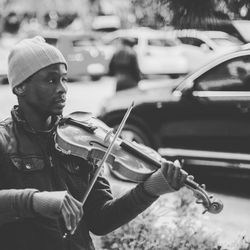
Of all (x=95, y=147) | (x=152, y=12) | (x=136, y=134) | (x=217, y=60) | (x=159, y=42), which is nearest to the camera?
(x=95, y=147)

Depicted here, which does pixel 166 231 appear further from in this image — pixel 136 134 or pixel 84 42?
pixel 84 42

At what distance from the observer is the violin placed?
195 cm

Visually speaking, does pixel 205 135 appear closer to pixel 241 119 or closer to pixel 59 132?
pixel 241 119

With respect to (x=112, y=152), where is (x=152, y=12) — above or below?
above

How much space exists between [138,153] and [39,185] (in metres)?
0.38

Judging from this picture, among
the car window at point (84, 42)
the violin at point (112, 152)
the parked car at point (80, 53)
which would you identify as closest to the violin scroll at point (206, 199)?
the violin at point (112, 152)

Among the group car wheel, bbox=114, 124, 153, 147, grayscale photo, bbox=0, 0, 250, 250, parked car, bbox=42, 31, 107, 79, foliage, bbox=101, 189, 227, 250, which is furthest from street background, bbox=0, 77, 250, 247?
car wheel, bbox=114, 124, 153, 147

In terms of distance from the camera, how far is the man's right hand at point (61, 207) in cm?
165

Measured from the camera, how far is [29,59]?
205 cm

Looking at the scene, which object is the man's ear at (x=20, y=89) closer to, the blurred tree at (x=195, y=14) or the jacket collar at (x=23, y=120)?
the jacket collar at (x=23, y=120)

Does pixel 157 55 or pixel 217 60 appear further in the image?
pixel 157 55

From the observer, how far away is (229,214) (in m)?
5.65

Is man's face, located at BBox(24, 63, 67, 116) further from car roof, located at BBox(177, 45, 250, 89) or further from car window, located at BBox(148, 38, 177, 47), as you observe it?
car window, located at BBox(148, 38, 177, 47)

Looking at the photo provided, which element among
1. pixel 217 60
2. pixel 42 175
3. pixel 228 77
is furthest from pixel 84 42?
pixel 42 175
